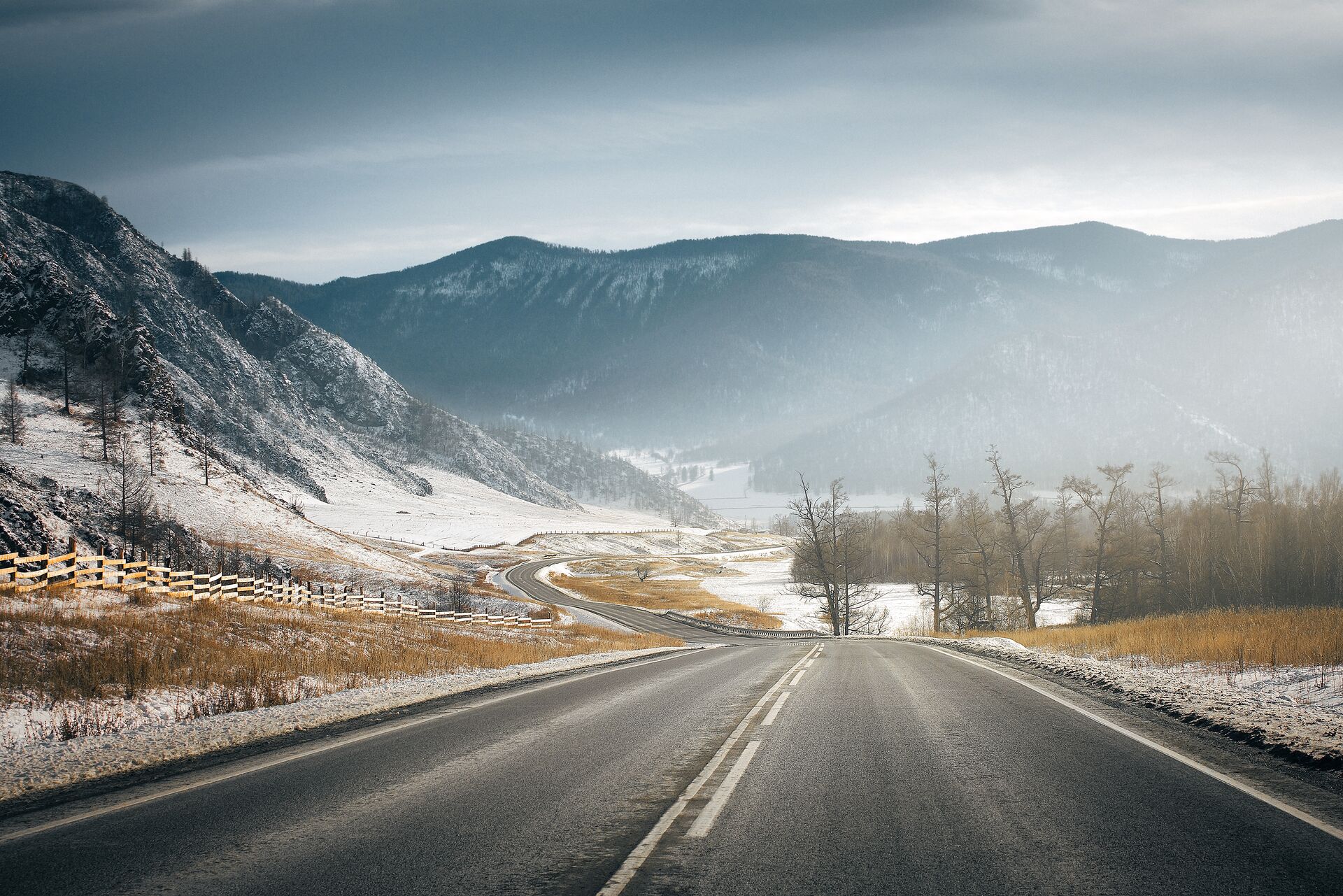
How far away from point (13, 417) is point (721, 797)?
105 metres

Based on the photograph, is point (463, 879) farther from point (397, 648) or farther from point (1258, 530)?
point (1258, 530)

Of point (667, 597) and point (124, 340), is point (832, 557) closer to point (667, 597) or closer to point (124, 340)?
point (667, 597)

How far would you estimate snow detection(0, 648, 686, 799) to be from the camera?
27.7 feet

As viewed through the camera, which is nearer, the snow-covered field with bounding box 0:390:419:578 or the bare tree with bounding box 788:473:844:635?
the bare tree with bounding box 788:473:844:635

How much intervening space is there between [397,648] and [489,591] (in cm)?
5639

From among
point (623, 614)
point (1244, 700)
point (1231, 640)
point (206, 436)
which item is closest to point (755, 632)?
point (623, 614)

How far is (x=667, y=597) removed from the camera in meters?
96.3

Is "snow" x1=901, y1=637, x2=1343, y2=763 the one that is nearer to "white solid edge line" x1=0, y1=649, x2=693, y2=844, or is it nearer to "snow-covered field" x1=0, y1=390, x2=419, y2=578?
"white solid edge line" x1=0, y1=649, x2=693, y2=844

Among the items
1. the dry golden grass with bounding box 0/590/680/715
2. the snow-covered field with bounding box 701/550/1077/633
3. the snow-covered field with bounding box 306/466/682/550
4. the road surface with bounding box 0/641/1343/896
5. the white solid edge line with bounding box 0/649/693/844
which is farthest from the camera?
the snow-covered field with bounding box 306/466/682/550

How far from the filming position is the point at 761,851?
564 cm

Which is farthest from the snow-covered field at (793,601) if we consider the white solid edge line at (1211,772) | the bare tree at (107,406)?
the bare tree at (107,406)

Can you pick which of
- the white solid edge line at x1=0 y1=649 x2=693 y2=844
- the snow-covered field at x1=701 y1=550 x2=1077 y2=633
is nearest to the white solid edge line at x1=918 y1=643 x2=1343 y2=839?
the white solid edge line at x1=0 y1=649 x2=693 y2=844

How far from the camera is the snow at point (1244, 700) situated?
8.70m

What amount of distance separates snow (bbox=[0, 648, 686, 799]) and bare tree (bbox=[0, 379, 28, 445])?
297 ft
